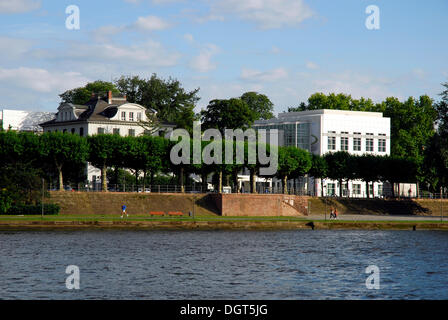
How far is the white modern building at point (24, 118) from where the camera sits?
129m

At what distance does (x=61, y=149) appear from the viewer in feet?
268

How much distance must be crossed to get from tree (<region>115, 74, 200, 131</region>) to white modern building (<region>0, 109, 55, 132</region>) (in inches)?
571

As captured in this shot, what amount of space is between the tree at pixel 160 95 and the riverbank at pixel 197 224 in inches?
2193

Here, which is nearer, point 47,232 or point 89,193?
point 47,232

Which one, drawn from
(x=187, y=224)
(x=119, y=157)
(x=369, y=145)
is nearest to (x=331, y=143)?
(x=369, y=145)

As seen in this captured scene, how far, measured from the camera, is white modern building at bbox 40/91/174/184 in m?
108

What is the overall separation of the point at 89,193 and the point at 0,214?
38.9 ft

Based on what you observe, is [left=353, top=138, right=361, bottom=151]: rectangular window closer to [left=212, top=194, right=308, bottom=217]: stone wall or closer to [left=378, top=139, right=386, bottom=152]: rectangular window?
[left=378, top=139, right=386, bottom=152]: rectangular window

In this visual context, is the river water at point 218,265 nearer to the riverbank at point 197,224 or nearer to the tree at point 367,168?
the riverbank at point 197,224

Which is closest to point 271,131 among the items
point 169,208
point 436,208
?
point 436,208

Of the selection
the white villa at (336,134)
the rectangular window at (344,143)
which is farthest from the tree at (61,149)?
the rectangular window at (344,143)
